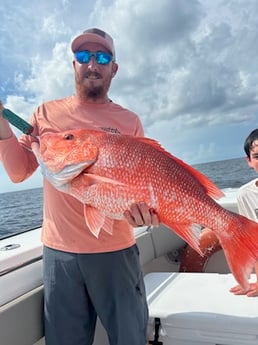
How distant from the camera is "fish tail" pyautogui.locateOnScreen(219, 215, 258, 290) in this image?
1374mm

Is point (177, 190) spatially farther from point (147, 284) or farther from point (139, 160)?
point (147, 284)

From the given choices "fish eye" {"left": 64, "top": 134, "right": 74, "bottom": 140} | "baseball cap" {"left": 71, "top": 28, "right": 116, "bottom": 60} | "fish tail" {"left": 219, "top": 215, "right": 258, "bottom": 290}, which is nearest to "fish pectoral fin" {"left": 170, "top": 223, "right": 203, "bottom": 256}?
"fish tail" {"left": 219, "top": 215, "right": 258, "bottom": 290}

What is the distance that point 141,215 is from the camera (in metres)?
1.35

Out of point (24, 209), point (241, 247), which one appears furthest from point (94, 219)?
point (24, 209)

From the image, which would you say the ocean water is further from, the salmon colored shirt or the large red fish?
the large red fish

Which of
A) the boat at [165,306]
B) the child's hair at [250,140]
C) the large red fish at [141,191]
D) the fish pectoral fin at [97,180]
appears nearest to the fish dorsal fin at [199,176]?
the large red fish at [141,191]

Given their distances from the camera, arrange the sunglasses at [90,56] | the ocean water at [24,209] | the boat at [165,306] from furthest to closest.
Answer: the ocean water at [24,209] < the sunglasses at [90,56] < the boat at [165,306]

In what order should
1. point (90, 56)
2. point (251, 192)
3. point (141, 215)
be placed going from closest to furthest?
point (141, 215) < point (90, 56) < point (251, 192)

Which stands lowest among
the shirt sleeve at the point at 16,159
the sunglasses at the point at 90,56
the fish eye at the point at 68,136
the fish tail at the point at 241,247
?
the fish tail at the point at 241,247

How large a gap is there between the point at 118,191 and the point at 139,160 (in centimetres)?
16

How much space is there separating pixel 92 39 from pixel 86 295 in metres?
1.36

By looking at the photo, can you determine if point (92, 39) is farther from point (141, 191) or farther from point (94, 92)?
point (141, 191)

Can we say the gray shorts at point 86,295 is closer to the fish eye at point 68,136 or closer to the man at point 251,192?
the fish eye at point 68,136

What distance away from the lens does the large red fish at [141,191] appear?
1370 mm
